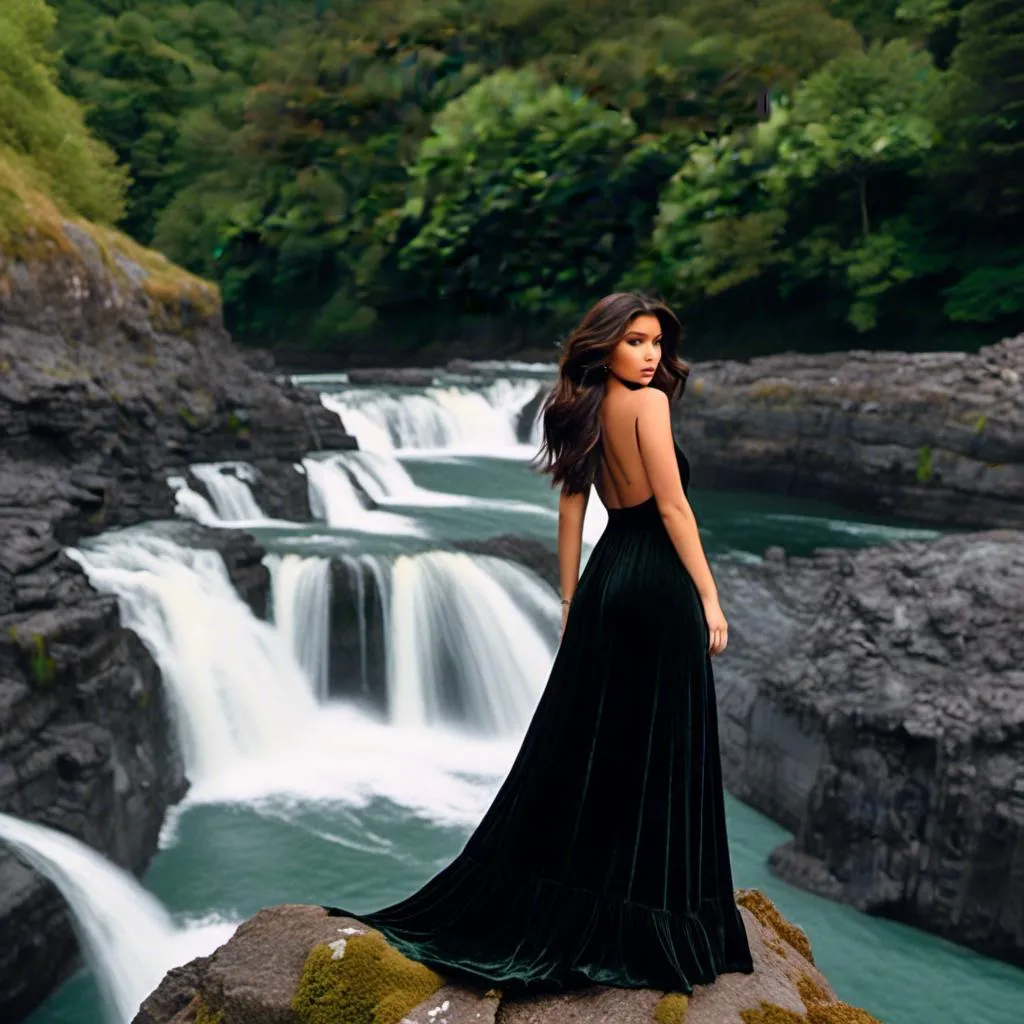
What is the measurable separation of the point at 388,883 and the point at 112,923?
2481 millimetres

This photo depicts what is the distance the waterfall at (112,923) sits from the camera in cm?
841

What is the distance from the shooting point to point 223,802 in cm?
1184

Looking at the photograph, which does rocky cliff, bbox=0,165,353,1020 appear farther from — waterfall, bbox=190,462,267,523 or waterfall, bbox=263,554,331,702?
waterfall, bbox=263,554,331,702

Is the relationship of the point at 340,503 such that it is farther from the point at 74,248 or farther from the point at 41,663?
the point at 41,663

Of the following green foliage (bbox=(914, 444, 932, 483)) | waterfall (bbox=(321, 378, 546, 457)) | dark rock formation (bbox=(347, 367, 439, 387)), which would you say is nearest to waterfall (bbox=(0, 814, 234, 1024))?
green foliage (bbox=(914, 444, 932, 483))

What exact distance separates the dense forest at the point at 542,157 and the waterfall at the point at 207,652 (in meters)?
10.3

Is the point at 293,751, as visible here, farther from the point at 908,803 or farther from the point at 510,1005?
the point at 510,1005

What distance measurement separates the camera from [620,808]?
3.79 m

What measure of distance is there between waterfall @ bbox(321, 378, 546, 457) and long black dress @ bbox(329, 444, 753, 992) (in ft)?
69.0

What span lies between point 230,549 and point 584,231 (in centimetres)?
2492

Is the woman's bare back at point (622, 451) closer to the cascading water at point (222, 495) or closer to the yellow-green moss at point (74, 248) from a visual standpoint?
the cascading water at point (222, 495)

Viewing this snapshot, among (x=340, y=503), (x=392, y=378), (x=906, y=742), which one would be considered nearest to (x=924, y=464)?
(x=340, y=503)

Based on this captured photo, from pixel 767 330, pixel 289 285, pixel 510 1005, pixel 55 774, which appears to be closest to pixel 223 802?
pixel 55 774

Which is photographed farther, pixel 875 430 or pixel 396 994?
pixel 875 430
